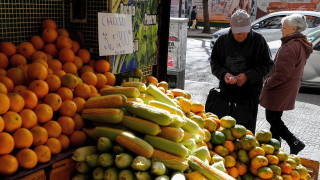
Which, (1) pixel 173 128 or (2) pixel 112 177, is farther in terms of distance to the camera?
(1) pixel 173 128

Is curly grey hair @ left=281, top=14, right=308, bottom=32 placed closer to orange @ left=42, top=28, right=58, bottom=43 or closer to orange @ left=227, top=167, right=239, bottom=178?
orange @ left=227, top=167, right=239, bottom=178

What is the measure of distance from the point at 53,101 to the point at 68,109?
0.11 metres

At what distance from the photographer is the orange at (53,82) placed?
7.08ft

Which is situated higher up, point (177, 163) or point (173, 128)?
point (173, 128)

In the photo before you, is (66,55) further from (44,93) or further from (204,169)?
(204,169)

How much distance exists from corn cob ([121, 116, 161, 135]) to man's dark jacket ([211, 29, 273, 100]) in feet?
6.81

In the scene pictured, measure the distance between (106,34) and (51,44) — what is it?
45 centimetres

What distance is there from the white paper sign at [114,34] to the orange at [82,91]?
462 millimetres

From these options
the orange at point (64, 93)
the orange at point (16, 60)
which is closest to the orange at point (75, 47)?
the orange at point (16, 60)

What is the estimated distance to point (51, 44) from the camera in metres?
2.62

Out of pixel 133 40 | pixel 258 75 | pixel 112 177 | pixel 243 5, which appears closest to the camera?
pixel 112 177

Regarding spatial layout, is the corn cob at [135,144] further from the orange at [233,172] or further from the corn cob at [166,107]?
the orange at [233,172]

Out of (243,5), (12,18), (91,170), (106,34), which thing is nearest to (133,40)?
(106,34)

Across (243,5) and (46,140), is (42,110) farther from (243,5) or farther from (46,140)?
(243,5)
